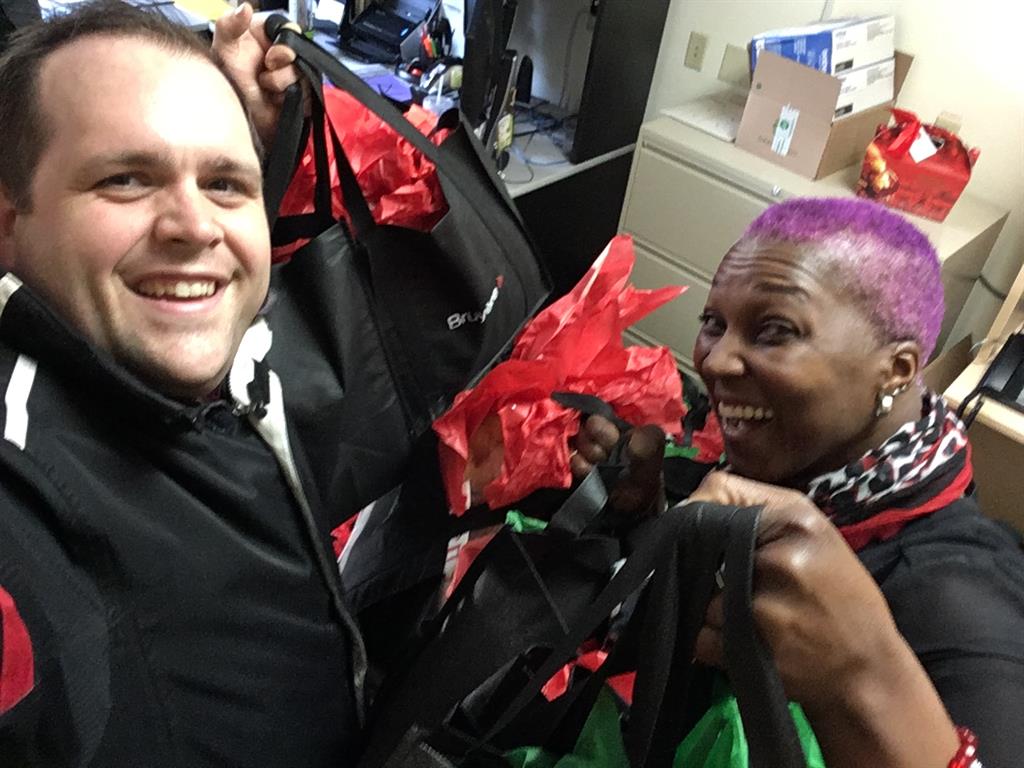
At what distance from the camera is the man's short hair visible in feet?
2.43

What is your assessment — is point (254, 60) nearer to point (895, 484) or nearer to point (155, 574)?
point (155, 574)

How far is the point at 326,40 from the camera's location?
2.59 meters

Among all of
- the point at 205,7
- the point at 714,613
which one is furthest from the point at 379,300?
the point at 205,7

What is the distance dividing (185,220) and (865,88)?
82.1 inches

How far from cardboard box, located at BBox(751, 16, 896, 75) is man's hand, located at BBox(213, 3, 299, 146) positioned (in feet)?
5.45

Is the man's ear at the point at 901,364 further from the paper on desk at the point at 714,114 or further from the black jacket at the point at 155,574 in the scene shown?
the paper on desk at the point at 714,114

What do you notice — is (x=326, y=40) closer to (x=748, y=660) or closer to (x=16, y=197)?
(x=16, y=197)

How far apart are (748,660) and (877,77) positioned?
7.23 ft

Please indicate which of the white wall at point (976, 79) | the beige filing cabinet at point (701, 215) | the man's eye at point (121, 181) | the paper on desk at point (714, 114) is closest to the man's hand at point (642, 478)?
the man's eye at point (121, 181)

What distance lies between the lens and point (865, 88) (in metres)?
2.27

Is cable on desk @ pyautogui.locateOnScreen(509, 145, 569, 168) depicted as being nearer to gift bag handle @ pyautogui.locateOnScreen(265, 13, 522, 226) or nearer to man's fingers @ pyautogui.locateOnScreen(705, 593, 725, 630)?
gift bag handle @ pyautogui.locateOnScreen(265, 13, 522, 226)

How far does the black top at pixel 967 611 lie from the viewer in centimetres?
71

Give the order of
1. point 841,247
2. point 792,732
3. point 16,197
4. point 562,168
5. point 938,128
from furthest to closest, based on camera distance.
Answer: point 562,168 < point 938,128 < point 841,247 < point 16,197 < point 792,732

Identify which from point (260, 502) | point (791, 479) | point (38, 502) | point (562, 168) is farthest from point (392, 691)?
point (562, 168)
